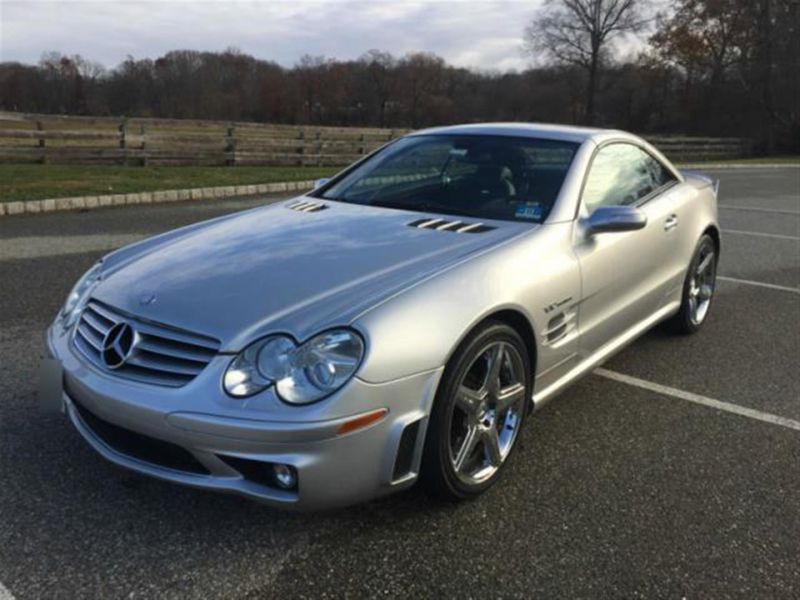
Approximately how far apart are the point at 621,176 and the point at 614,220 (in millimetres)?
873

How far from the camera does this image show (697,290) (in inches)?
196

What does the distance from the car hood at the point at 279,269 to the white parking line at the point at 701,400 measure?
1.42 m

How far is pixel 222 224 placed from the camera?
11.7 ft

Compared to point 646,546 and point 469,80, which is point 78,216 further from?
point 469,80

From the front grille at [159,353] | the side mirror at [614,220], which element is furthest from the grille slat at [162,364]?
the side mirror at [614,220]

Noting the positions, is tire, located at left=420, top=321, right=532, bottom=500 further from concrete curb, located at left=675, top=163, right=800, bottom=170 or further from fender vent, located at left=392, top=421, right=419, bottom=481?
concrete curb, located at left=675, top=163, right=800, bottom=170

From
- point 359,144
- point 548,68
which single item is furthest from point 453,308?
point 548,68

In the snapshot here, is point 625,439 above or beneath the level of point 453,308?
beneath

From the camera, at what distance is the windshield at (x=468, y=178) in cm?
349

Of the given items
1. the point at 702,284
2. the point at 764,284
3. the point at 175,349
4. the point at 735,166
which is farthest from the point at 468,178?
the point at 735,166

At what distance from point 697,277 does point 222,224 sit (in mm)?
3288

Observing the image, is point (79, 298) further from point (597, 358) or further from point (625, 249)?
point (625, 249)

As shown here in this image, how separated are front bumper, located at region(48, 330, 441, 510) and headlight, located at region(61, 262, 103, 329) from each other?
1.76ft

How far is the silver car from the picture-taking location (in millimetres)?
2230
